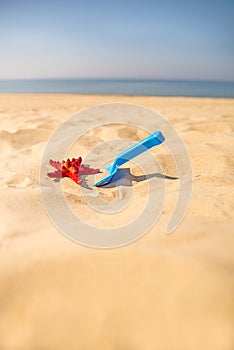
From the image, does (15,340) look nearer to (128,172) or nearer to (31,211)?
(31,211)

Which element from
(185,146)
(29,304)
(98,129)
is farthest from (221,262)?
(98,129)

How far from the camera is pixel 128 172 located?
9.57 feet

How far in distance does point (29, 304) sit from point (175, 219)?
0.91 meters

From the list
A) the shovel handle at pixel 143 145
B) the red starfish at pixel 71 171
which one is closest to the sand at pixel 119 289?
the red starfish at pixel 71 171

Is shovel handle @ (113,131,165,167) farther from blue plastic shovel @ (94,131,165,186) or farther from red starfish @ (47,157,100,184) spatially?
red starfish @ (47,157,100,184)
